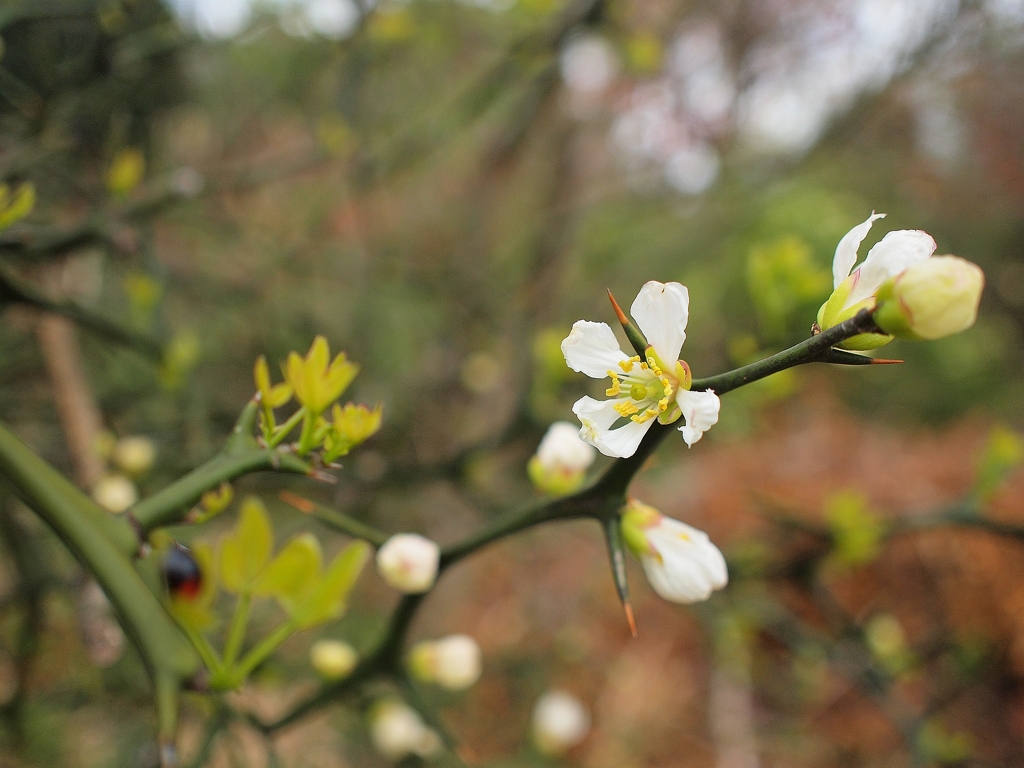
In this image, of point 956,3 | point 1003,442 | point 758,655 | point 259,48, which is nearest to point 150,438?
point 1003,442

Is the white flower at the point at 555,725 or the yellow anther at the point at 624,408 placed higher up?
the yellow anther at the point at 624,408

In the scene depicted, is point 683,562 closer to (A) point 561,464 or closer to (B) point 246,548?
(A) point 561,464

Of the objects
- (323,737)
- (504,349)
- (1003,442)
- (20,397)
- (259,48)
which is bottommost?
(323,737)

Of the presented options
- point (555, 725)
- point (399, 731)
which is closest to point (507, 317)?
point (555, 725)

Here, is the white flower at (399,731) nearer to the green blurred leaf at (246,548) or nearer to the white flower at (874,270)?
the green blurred leaf at (246,548)

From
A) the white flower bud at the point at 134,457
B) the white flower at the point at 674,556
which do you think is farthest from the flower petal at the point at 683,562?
the white flower bud at the point at 134,457

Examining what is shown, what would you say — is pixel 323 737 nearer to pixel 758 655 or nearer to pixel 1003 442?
pixel 758 655

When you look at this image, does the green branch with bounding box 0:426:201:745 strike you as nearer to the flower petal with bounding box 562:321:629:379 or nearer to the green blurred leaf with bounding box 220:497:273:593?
the green blurred leaf with bounding box 220:497:273:593
